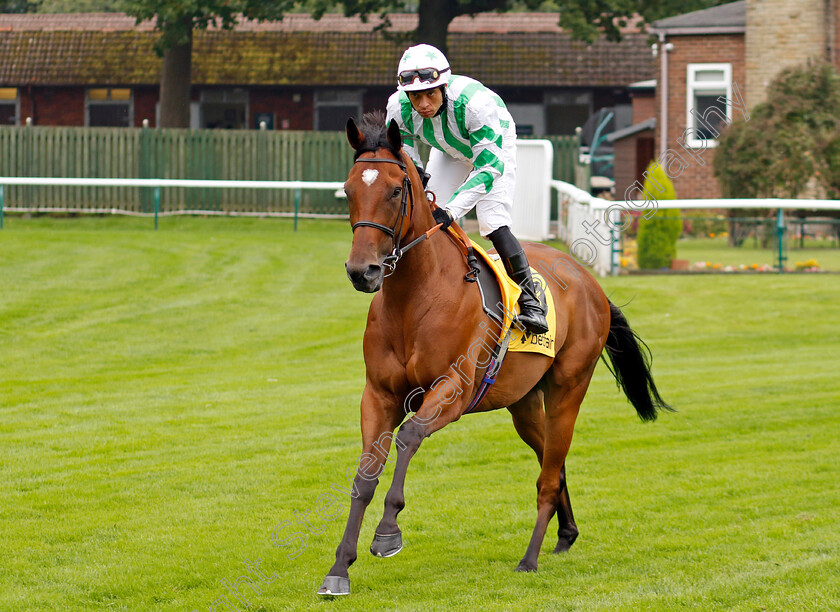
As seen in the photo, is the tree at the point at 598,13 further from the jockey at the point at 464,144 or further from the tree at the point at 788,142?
the jockey at the point at 464,144

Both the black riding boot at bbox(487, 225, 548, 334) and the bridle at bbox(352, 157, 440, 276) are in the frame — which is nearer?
the bridle at bbox(352, 157, 440, 276)

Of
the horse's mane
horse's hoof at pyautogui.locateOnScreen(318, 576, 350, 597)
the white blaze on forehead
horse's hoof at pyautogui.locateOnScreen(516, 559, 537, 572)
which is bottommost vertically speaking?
horse's hoof at pyautogui.locateOnScreen(516, 559, 537, 572)

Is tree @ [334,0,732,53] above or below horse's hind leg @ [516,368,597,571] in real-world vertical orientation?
above

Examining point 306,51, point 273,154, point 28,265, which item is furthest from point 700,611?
point 306,51

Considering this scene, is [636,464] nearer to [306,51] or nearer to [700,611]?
[700,611]

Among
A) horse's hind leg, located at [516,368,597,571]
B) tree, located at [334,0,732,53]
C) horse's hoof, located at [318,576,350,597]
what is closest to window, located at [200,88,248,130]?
tree, located at [334,0,732,53]

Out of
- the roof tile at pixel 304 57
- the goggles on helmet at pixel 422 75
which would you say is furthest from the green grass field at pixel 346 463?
the roof tile at pixel 304 57

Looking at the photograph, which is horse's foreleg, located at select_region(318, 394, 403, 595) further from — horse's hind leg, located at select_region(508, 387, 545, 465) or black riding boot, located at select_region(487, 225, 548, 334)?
horse's hind leg, located at select_region(508, 387, 545, 465)

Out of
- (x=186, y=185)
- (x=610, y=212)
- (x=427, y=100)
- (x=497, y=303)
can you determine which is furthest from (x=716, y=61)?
(x=427, y=100)

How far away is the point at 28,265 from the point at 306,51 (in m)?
16.7

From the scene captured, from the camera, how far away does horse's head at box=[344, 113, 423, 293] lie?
4410mm

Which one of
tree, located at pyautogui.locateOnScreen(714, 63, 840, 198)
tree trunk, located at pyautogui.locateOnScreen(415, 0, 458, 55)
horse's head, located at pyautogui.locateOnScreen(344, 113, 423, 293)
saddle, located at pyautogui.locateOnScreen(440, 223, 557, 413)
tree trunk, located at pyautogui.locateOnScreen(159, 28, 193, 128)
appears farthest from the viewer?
tree trunk, located at pyautogui.locateOnScreen(159, 28, 193, 128)

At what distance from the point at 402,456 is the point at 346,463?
2909 mm

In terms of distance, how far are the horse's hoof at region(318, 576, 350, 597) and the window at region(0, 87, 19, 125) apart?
30.7m
